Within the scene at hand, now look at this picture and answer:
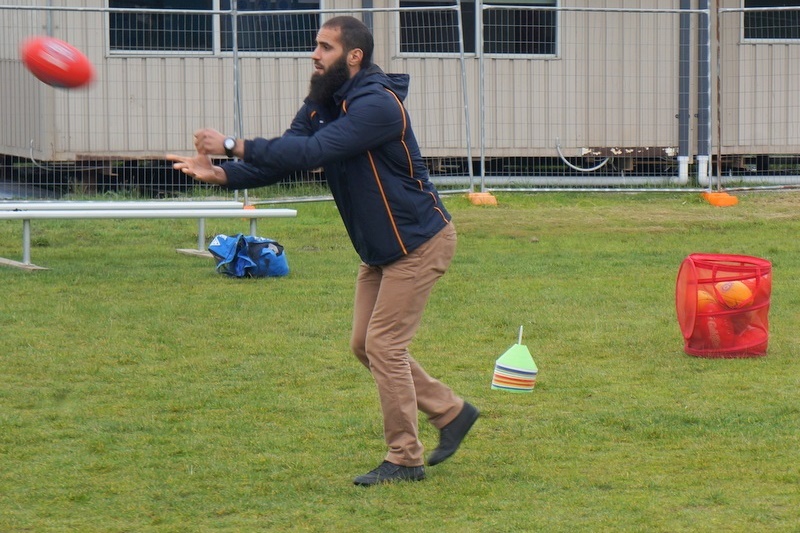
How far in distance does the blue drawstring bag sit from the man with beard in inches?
219

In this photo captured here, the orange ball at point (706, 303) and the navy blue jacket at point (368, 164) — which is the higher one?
the navy blue jacket at point (368, 164)

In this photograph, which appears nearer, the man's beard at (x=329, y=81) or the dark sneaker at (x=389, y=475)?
the man's beard at (x=329, y=81)

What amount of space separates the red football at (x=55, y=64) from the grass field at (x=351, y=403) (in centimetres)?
181

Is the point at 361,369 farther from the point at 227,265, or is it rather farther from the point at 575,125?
the point at 575,125

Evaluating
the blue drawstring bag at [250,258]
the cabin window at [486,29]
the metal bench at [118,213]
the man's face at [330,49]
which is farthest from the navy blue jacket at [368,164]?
the cabin window at [486,29]

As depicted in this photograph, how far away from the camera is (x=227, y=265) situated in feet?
37.2

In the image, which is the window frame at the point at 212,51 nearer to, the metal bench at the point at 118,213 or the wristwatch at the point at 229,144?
the metal bench at the point at 118,213

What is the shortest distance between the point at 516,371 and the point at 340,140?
2.32 metres

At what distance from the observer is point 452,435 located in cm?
580

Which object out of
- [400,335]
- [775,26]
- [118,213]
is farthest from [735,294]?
[775,26]

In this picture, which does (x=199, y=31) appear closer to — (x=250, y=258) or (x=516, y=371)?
(x=250, y=258)

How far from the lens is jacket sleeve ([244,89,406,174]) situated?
5121 mm

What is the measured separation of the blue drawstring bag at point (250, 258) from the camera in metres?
11.2

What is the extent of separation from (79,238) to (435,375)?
7148 mm
